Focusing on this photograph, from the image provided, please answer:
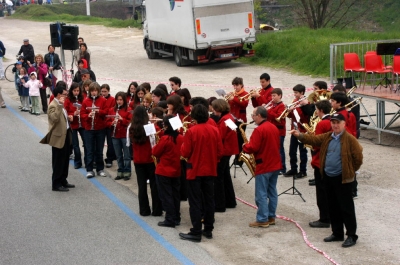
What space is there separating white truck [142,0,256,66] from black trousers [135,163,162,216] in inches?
681

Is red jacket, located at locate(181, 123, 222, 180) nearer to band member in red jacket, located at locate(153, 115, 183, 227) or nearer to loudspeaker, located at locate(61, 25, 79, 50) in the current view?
band member in red jacket, located at locate(153, 115, 183, 227)

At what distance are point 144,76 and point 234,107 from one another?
15.8 meters

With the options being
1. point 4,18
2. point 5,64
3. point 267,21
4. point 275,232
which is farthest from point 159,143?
point 4,18

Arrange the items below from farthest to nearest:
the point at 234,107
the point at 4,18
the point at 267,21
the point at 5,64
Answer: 1. the point at 4,18
2. the point at 267,21
3. the point at 5,64
4. the point at 234,107

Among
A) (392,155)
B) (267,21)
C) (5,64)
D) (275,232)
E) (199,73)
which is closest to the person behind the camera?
(275,232)

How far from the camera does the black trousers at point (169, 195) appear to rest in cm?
996

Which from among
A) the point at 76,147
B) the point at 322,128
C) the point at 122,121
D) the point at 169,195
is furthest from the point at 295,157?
the point at 76,147

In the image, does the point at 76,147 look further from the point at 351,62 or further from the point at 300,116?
the point at 351,62

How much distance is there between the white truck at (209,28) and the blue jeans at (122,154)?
15.0m

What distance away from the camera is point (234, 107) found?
1297cm

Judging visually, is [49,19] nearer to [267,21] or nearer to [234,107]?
[267,21]

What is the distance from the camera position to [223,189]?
1064cm

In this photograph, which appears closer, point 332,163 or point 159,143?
point 332,163

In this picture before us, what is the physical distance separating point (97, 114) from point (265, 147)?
4.34 meters
